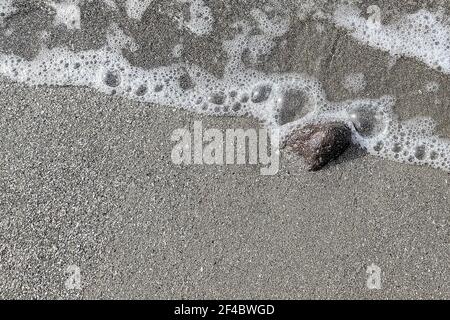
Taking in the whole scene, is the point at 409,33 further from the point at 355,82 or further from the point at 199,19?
the point at 199,19

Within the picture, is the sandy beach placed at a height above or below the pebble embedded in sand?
below

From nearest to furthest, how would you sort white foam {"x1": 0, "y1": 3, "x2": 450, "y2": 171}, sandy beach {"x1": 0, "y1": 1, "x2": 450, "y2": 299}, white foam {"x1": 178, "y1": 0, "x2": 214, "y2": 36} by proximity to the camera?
1. sandy beach {"x1": 0, "y1": 1, "x2": 450, "y2": 299}
2. white foam {"x1": 0, "y1": 3, "x2": 450, "y2": 171}
3. white foam {"x1": 178, "y1": 0, "x2": 214, "y2": 36}

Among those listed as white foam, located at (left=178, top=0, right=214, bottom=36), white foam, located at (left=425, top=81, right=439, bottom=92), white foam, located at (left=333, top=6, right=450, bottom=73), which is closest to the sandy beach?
white foam, located at (left=425, top=81, right=439, bottom=92)

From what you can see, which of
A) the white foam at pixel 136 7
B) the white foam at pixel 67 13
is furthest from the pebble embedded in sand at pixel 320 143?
the white foam at pixel 67 13

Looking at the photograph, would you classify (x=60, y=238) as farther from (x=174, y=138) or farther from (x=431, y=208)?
(x=431, y=208)

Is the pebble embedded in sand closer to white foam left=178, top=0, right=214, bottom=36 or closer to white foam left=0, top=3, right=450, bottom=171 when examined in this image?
white foam left=0, top=3, right=450, bottom=171

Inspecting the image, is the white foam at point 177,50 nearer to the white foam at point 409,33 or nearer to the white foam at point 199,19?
the white foam at point 199,19
